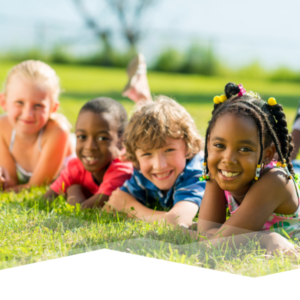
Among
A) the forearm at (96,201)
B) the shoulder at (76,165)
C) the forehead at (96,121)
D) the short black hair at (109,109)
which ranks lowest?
the forearm at (96,201)

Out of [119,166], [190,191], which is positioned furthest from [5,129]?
[190,191]

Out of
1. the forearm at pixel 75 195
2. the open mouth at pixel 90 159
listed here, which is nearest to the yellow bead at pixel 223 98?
the open mouth at pixel 90 159

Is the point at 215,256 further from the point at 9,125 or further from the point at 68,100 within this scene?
the point at 68,100

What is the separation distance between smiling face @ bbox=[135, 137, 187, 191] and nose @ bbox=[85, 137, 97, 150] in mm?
378

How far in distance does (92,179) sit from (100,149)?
1.21 ft

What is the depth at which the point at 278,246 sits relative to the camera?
90.3 inches

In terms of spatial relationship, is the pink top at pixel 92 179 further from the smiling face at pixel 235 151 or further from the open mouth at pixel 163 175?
the smiling face at pixel 235 151

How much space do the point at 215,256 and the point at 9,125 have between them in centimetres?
273

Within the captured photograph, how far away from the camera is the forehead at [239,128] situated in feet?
7.79

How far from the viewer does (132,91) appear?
4.84 meters

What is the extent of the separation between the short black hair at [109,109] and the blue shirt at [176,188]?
401 millimetres

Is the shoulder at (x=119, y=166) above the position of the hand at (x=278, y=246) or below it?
above

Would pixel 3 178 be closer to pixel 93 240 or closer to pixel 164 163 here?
pixel 164 163

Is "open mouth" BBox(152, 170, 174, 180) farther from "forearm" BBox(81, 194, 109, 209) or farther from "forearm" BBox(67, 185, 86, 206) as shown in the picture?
"forearm" BBox(67, 185, 86, 206)
